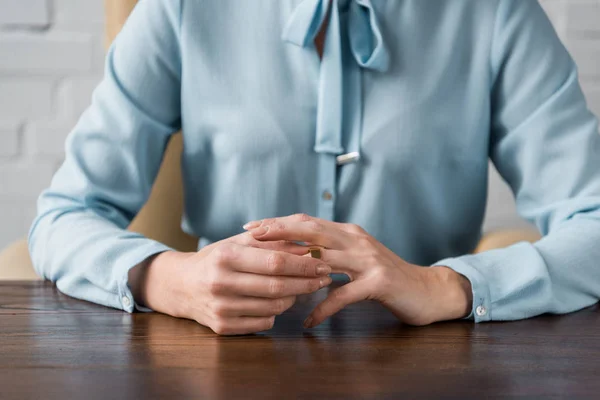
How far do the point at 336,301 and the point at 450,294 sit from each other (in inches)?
5.4

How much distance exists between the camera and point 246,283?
30.8 inches

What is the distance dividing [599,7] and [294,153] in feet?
3.69

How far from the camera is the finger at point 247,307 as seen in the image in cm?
77

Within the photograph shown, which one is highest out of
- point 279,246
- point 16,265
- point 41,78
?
point 279,246

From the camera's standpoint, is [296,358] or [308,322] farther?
[308,322]

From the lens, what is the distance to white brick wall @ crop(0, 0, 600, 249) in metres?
1.88

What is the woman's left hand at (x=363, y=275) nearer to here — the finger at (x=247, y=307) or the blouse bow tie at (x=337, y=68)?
the finger at (x=247, y=307)

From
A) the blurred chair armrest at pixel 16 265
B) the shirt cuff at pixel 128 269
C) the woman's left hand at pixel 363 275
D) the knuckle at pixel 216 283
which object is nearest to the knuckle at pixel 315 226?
the woman's left hand at pixel 363 275

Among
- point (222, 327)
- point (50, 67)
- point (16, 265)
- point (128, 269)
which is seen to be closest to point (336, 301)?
point (222, 327)

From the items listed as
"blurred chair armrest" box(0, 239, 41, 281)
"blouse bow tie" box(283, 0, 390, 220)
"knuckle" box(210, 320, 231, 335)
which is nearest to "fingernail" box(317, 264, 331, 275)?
"knuckle" box(210, 320, 231, 335)

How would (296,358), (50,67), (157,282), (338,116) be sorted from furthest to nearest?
1. (50,67)
2. (338,116)
3. (157,282)
4. (296,358)

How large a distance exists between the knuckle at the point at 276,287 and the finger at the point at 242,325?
0.03 metres

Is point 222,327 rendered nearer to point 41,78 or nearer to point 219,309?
point 219,309

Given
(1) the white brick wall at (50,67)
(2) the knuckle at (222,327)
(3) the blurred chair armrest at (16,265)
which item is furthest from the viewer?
(1) the white brick wall at (50,67)
